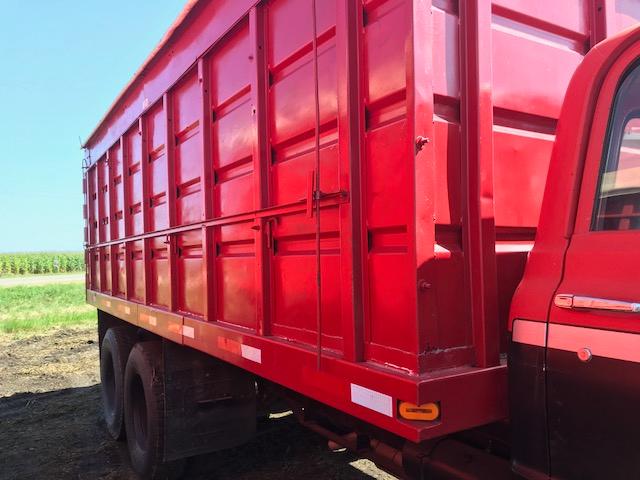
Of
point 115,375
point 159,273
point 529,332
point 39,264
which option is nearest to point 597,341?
point 529,332

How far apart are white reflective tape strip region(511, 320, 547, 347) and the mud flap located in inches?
98.9

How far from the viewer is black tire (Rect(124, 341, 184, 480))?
12.7ft

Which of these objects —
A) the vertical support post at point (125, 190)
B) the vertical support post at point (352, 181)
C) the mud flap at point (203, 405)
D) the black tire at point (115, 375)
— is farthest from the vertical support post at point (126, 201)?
the vertical support post at point (352, 181)

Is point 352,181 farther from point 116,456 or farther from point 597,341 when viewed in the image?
point 116,456

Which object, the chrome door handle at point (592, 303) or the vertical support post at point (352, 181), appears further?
the vertical support post at point (352, 181)

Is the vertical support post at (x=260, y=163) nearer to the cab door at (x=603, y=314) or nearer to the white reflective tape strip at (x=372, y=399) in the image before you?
the white reflective tape strip at (x=372, y=399)

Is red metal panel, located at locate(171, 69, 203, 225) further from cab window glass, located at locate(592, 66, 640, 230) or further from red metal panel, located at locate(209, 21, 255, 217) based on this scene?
cab window glass, located at locate(592, 66, 640, 230)

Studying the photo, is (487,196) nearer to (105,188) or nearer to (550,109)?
(550,109)

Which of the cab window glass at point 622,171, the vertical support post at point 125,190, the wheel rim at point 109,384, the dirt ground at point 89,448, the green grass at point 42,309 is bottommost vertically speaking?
the dirt ground at point 89,448

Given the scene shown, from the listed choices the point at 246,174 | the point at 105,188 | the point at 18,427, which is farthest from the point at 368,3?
the point at 18,427

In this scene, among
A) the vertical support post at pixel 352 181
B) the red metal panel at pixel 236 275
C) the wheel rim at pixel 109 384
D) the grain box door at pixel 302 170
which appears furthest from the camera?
the wheel rim at pixel 109 384

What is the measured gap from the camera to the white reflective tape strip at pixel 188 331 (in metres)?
3.34

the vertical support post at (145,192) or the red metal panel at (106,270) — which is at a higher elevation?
the vertical support post at (145,192)

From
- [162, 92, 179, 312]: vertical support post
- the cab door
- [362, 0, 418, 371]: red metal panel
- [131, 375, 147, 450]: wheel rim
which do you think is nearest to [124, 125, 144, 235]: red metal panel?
[162, 92, 179, 312]: vertical support post
